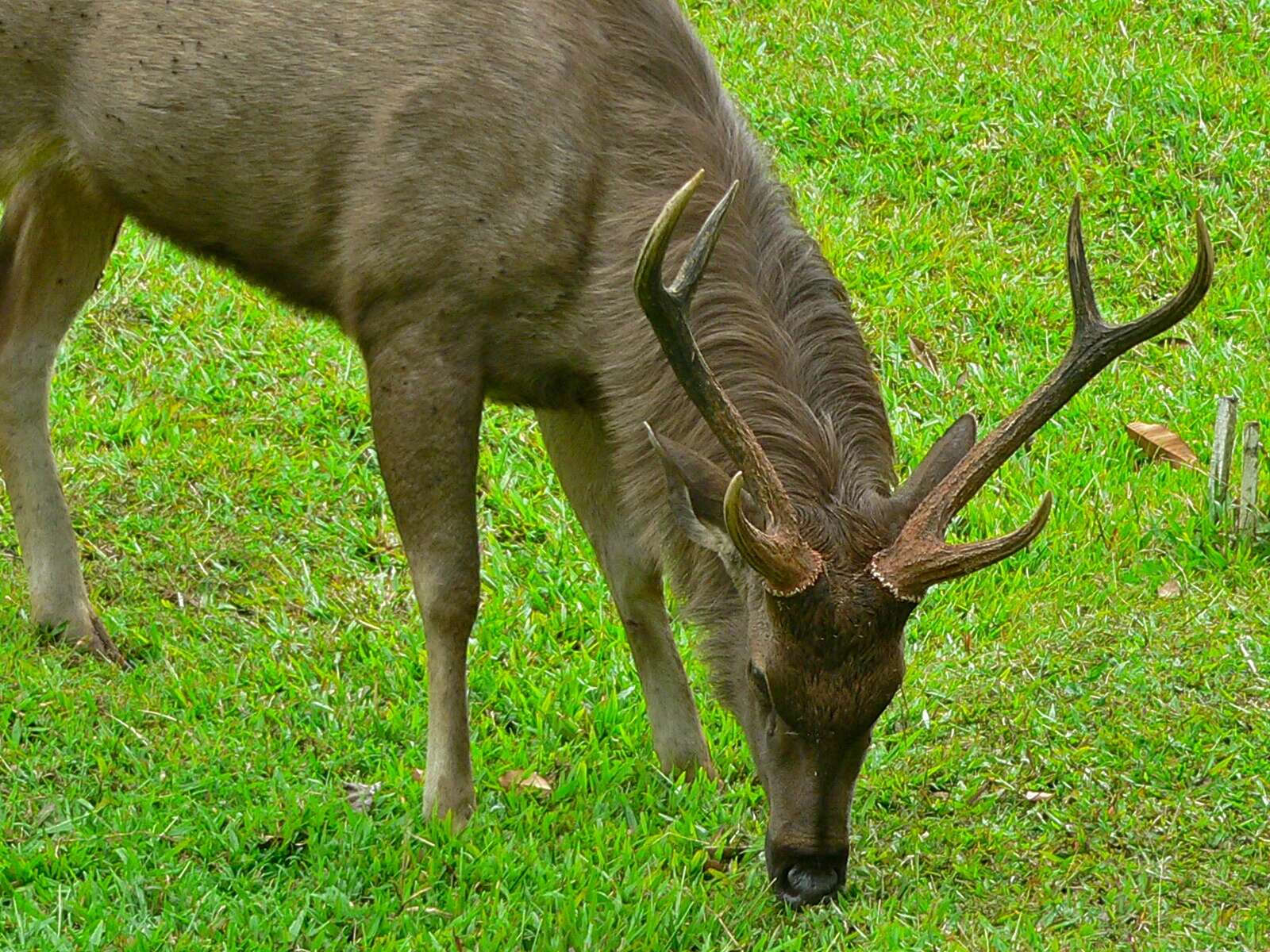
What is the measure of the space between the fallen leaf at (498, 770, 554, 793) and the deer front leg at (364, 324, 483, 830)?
0.19m

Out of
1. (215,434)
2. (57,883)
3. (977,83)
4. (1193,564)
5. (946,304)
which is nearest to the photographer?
(57,883)

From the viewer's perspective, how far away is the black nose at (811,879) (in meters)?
4.75

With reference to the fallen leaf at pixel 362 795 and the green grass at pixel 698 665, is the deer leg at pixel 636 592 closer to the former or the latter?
the green grass at pixel 698 665

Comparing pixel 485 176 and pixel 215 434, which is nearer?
pixel 485 176

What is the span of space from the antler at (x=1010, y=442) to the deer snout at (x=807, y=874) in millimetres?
710

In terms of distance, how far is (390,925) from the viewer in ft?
15.4

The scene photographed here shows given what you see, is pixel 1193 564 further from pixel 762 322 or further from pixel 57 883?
pixel 57 883

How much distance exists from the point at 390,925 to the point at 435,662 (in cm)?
89

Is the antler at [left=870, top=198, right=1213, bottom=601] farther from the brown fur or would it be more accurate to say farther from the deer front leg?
the deer front leg

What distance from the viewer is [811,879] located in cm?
475

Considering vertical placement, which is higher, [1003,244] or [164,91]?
[164,91]

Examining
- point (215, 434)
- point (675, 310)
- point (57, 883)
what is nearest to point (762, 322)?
point (675, 310)

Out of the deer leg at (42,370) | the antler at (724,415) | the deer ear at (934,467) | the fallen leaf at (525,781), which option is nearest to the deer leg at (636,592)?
the fallen leaf at (525,781)

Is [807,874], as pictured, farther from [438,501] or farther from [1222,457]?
[1222,457]
